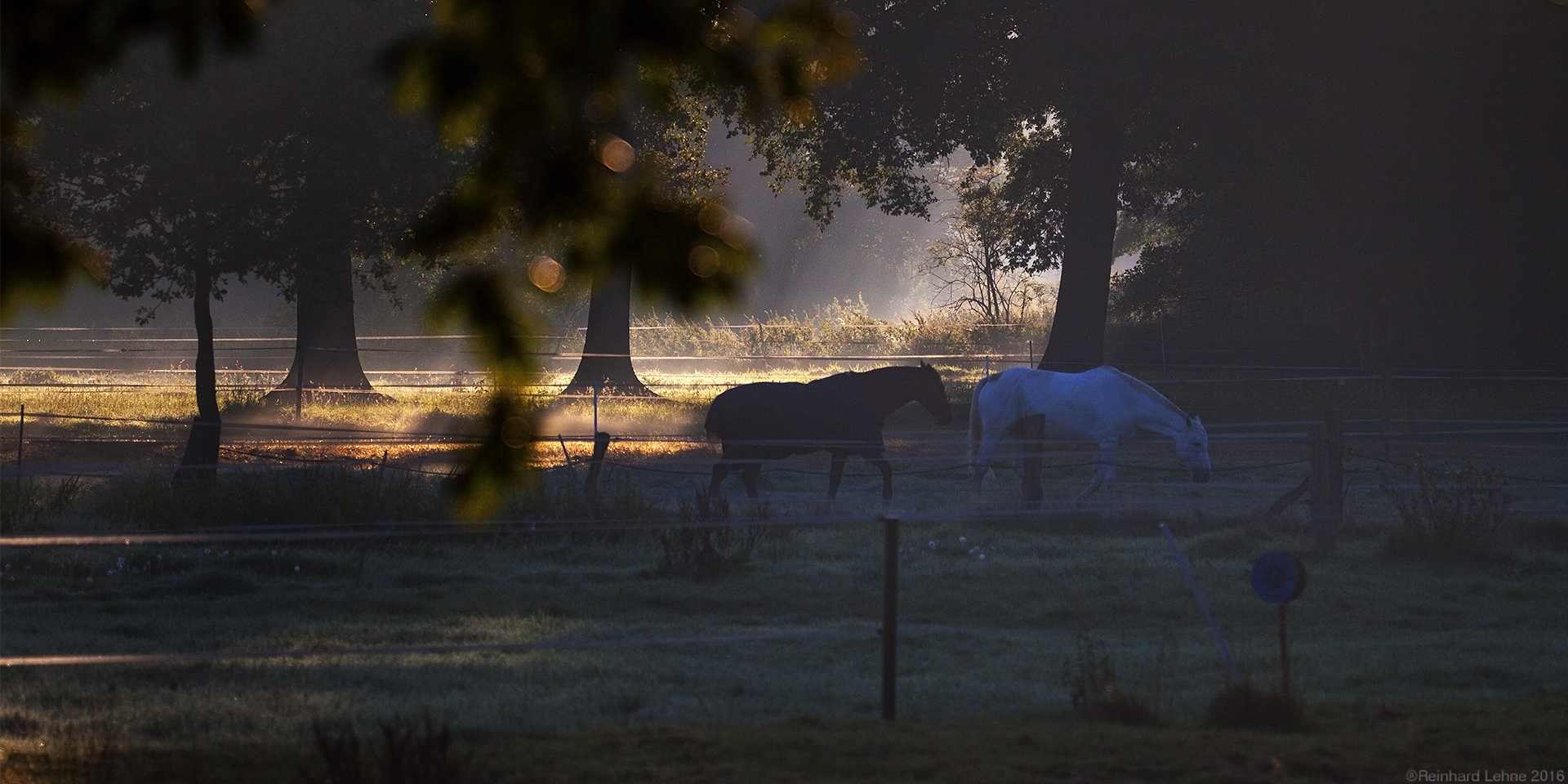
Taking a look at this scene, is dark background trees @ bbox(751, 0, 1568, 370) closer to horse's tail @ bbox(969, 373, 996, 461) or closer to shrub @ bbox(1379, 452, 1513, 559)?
horse's tail @ bbox(969, 373, 996, 461)

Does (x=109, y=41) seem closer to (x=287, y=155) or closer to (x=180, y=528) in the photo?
(x=180, y=528)

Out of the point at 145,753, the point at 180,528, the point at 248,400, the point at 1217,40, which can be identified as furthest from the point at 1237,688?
the point at 248,400

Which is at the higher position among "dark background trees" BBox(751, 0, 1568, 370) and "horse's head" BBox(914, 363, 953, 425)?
"dark background trees" BBox(751, 0, 1568, 370)

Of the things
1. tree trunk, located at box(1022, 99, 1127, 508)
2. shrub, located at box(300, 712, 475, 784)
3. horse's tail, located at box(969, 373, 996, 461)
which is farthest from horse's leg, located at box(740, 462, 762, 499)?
tree trunk, located at box(1022, 99, 1127, 508)

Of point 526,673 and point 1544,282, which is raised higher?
point 1544,282

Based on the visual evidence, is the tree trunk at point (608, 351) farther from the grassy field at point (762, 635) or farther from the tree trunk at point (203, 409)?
the grassy field at point (762, 635)

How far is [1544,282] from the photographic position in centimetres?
2894

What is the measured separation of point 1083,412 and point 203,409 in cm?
919

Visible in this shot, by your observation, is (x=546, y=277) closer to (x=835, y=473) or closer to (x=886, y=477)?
(x=886, y=477)

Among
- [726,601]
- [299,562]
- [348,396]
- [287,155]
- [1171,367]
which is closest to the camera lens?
[726,601]

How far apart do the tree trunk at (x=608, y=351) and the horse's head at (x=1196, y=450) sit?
14.7 metres

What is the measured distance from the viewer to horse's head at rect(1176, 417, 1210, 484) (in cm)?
1482

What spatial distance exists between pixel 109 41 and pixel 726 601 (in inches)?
235

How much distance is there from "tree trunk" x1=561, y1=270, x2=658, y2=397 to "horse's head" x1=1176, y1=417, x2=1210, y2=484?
14.7 meters
